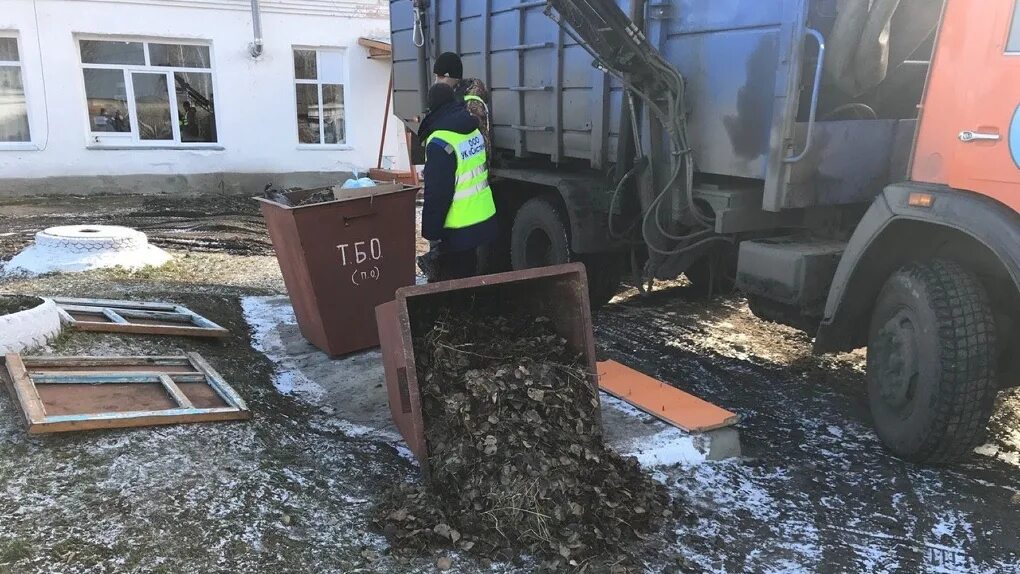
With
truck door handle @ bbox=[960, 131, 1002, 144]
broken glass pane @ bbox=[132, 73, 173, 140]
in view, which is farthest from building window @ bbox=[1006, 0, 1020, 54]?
broken glass pane @ bbox=[132, 73, 173, 140]

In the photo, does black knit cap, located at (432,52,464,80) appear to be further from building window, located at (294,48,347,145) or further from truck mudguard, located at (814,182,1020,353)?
building window, located at (294,48,347,145)

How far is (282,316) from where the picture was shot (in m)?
5.86

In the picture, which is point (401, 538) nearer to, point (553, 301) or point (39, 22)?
point (553, 301)

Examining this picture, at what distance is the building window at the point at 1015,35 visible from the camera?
2.89 meters

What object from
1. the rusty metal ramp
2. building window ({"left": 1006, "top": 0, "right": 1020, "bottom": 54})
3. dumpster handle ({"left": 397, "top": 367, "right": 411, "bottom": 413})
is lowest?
the rusty metal ramp

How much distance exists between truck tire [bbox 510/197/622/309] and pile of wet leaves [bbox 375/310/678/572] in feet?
7.38

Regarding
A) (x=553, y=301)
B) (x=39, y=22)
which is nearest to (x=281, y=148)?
(x=39, y=22)

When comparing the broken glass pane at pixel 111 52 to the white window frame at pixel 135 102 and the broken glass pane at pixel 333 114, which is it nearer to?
the white window frame at pixel 135 102

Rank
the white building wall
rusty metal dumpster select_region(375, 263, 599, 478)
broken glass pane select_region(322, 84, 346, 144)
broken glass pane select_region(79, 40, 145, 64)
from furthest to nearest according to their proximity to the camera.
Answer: broken glass pane select_region(322, 84, 346, 144) < broken glass pane select_region(79, 40, 145, 64) < the white building wall < rusty metal dumpster select_region(375, 263, 599, 478)

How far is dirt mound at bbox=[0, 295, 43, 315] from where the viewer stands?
4191 millimetres

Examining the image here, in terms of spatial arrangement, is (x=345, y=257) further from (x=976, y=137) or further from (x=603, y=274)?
(x=976, y=137)

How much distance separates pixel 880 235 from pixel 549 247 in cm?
290

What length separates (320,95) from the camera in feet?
45.1

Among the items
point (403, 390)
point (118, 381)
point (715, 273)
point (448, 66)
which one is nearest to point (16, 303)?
point (118, 381)
